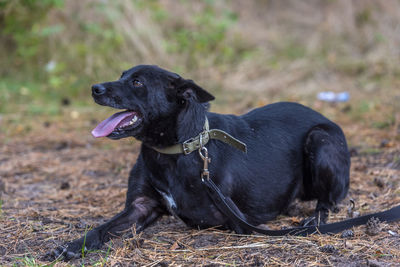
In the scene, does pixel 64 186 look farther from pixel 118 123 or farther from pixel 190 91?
pixel 190 91

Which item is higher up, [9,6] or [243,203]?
[9,6]

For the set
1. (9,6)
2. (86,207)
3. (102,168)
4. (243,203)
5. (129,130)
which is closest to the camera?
(129,130)

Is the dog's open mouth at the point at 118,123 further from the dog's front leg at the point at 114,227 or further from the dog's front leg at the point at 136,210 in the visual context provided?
the dog's front leg at the point at 114,227

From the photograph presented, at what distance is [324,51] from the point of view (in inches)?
394

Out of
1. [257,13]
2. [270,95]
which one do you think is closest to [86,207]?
[270,95]

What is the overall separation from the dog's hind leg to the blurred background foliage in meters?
3.48

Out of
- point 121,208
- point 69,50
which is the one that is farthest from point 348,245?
point 69,50

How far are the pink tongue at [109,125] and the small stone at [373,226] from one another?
165 cm

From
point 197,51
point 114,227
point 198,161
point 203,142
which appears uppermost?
point 197,51

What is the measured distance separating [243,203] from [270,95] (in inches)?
208

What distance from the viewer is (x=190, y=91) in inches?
119

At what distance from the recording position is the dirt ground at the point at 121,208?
8.70 ft

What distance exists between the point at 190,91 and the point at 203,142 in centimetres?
34

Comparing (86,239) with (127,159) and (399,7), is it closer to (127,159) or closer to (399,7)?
(127,159)
